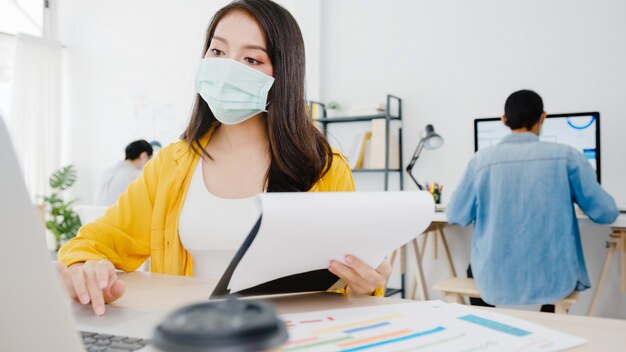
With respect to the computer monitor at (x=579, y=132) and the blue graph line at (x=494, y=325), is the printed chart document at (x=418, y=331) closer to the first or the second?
the blue graph line at (x=494, y=325)

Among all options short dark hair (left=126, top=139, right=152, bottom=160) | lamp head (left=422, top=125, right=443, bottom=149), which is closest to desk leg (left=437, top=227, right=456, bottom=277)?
lamp head (left=422, top=125, right=443, bottom=149)

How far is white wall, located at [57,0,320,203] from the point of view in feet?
16.9

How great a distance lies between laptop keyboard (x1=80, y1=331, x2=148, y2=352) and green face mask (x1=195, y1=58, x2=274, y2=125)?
715 millimetres

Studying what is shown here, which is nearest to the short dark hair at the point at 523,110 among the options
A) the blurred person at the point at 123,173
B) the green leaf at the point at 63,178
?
the blurred person at the point at 123,173

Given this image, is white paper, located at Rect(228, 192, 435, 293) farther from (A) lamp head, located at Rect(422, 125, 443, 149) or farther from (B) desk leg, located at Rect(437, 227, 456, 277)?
(B) desk leg, located at Rect(437, 227, 456, 277)

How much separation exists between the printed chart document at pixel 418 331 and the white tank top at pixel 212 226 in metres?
0.49

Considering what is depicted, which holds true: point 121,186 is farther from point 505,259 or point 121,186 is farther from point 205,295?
point 205,295

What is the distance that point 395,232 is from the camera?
29.8 inches

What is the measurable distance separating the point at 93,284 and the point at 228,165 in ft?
1.75

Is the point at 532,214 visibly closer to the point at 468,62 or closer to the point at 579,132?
the point at 579,132

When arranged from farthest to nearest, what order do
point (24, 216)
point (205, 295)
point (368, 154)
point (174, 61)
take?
point (174, 61)
point (368, 154)
point (205, 295)
point (24, 216)

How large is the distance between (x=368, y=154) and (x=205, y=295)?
328cm

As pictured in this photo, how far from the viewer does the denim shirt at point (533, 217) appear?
2176 millimetres

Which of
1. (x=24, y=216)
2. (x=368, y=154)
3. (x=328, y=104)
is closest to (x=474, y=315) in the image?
(x=24, y=216)
